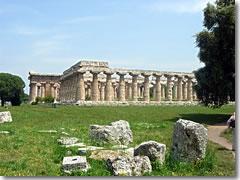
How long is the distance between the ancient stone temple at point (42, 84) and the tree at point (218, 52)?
6591 cm

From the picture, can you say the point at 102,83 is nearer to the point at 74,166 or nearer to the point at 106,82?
the point at 106,82

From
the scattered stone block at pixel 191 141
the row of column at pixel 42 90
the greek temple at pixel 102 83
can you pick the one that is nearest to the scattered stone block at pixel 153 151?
the scattered stone block at pixel 191 141

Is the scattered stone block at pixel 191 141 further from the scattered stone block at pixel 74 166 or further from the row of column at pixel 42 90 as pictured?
the row of column at pixel 42 90

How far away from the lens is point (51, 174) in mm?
7895

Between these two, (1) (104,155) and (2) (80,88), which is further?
(2) (80,88)

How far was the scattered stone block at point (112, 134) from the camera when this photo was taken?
1209cm

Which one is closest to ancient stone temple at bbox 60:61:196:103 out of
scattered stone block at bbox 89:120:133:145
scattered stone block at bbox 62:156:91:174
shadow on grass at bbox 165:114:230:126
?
shadow on grass at bbox 165:114:230:126

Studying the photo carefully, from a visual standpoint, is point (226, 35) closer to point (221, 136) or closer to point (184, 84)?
point (221, 136)

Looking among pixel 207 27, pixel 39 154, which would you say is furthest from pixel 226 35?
pixel 39 154

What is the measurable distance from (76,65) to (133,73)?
1229cm

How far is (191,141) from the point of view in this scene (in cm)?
909

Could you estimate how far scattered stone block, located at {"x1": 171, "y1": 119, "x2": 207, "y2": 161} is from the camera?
29.6 ft

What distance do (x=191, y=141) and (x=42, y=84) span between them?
81499mm

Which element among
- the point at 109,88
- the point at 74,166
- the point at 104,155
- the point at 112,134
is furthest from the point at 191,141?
the point at 109,88
